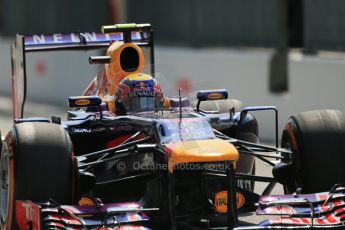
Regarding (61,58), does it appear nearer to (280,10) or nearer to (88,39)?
(280,10)

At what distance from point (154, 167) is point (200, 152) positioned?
0.84m

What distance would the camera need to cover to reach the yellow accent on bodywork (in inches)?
288

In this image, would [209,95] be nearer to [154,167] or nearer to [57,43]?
[154,167]

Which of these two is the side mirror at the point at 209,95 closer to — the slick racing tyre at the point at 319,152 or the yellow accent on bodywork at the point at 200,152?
the slick racing tyre at the point at 319,152

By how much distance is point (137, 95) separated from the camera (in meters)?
9.13

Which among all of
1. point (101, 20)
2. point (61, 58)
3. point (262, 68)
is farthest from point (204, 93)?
point (101, 20)

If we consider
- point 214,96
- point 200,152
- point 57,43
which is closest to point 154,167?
point 200,152

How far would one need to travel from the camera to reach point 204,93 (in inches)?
358

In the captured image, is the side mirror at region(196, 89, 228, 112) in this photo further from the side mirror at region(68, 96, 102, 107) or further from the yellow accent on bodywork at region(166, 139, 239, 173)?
Answer: the yellow accent on bodywork at region(166, 139, 239, 173)

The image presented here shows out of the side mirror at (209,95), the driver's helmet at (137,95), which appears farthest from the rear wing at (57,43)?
the side mirror at (209,95)

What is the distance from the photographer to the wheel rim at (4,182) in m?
8.12

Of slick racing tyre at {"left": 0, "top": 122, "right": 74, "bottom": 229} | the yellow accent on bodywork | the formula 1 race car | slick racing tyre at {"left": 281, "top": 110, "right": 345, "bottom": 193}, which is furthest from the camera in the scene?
slick racing tyre at {"left": 281, "top": 110, "right": 345, "bottom": 193}

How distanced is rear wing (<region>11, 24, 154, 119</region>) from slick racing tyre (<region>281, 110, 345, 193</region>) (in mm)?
2627

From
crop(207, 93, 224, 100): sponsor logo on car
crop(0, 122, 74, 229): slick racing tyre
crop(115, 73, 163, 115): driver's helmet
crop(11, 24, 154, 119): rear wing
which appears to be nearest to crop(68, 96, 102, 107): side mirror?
crop(115, 73, 163, 115): driver's helmet
